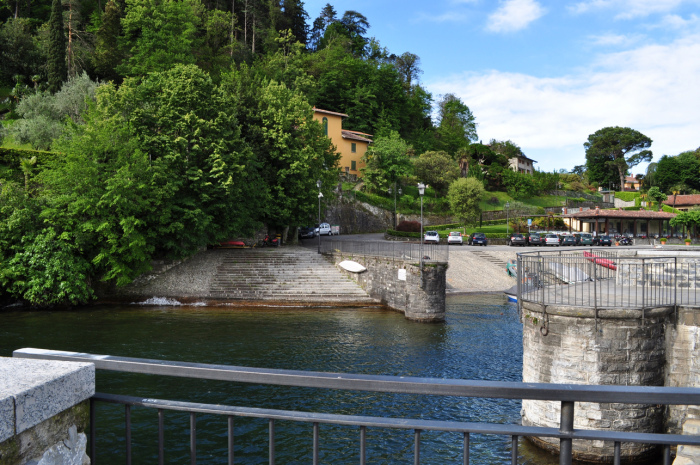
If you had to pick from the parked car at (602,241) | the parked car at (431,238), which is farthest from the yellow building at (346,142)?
the parked car at (602,241)

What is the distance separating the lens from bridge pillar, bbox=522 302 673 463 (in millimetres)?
9422

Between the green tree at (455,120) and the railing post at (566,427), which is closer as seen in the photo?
the railing post at (566,427)

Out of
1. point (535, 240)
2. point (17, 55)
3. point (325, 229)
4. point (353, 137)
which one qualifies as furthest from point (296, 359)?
point (353, 137)

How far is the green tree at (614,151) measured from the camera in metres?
98.0

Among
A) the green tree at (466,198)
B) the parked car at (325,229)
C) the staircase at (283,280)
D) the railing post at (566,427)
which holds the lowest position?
the staircase at (283,280)

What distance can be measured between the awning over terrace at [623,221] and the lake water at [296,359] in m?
36.1

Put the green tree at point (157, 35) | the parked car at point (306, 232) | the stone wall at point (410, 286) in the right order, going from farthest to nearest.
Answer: the parked car at point (306, 232) → the green tree at point (157, 35) → the stone wall at point (410, 286)

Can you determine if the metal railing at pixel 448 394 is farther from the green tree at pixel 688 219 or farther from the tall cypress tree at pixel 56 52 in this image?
the green tree at pixel 688 219

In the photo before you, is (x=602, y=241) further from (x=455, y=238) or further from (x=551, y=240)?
(x=455, y=238)

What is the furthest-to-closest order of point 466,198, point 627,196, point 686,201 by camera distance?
point 627,196 < point 686,201 < point 466,198

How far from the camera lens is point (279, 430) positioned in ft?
39.3

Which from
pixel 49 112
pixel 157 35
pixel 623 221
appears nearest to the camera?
pixel 49 112

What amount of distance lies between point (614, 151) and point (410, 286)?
9347cm

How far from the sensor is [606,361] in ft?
31.1
